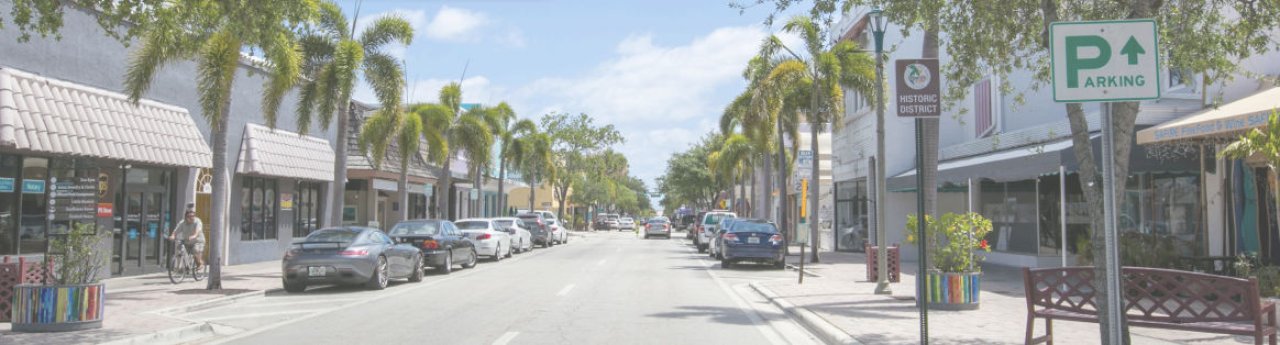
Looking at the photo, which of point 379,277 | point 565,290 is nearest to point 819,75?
point 565,290

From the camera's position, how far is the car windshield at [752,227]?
23.1m

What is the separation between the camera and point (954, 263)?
12.2 meters

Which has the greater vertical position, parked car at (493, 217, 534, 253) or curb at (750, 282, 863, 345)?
parked car at (493, 217, 534, 253)

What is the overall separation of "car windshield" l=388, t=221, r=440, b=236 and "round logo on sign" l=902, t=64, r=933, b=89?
13909mm

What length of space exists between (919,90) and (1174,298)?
2994 millimetres

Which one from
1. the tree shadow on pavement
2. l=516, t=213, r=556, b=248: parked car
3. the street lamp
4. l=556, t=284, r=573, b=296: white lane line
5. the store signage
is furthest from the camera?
l=516, t=213, r=556, b=248: parked car

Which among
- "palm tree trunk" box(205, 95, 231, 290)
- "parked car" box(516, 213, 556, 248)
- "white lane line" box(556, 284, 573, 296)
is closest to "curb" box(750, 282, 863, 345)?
"white lane line" box(556, 284, 573, 296)

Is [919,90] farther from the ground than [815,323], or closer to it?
farther from the ground

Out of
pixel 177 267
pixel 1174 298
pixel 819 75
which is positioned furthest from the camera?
pixel 819 75

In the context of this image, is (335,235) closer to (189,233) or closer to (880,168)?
(189,233)

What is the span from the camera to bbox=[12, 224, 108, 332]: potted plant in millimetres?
9906

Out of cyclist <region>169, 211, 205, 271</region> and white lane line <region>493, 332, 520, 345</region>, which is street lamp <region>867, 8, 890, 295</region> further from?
cyclist <region>169, 211, 205, 271</region>

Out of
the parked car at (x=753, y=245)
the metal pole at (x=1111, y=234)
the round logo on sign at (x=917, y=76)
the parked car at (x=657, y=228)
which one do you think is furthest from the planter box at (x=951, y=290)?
the parked car at (x=657, y=228)

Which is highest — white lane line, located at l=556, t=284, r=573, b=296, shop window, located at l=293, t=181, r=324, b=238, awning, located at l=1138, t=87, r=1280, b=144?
awning, located at l=1138, t=87, r=1280, b=144
